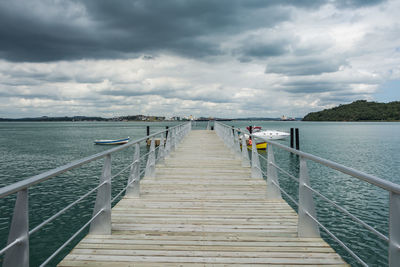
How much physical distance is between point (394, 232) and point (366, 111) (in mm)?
179528

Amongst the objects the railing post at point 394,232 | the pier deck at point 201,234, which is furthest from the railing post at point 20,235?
the railing post at point 394,232

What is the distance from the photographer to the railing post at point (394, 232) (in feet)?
6.14

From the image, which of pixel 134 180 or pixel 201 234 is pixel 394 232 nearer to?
pixel 201 234

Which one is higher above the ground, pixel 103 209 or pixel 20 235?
pixel 20 235

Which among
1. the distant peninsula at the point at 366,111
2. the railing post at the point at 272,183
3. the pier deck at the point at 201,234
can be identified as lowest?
the pier deck at the point at 201,234

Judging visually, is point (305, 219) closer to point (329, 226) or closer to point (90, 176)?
point (329, 226)

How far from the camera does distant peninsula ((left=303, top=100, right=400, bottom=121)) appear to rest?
148 metres

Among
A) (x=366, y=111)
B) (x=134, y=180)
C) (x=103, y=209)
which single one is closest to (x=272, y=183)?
(x=134, y=180)

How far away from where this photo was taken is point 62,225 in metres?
8.71

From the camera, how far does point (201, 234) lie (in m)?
3.44

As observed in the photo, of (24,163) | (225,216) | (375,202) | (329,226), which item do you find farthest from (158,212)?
Result: (24,163)

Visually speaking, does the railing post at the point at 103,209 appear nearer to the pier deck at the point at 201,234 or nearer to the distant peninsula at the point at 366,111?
the pier deck at the point at 201,234

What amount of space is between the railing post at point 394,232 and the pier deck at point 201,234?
0.94 m

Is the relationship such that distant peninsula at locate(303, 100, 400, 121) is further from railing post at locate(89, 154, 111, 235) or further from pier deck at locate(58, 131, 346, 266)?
railing post at locate(89, 154, 111, 235)
